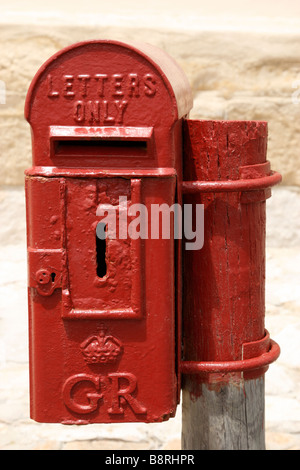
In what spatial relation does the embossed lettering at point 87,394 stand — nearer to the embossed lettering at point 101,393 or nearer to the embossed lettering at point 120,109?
the embossed lettering at point 101,393

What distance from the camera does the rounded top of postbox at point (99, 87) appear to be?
1.43 m

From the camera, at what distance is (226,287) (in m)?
1.60

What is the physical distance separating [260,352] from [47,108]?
0.77 m

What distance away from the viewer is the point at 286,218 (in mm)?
2904

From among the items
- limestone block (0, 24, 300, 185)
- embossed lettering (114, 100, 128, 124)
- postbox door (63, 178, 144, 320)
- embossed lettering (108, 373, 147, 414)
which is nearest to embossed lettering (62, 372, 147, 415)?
embossed lettering (108, 373, 147, 414)

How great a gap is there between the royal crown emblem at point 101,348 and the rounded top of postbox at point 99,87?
468mm

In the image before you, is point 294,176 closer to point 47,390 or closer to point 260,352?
point 260,352

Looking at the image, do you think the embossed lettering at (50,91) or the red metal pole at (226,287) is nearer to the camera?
the embossed lettering at (50,91)

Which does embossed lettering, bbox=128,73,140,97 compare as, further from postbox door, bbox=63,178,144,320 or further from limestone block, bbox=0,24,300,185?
limestone block, bbox=0,24,300,185

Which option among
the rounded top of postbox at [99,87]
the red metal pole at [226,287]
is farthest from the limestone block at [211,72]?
the rounded top of postbox at [99,87]

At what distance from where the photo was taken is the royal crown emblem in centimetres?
150

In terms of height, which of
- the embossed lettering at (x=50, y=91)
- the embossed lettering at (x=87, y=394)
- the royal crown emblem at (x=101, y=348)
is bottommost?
the embossed lettering at (x=87, y=394)

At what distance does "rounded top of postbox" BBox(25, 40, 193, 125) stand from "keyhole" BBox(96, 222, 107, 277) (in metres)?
0.22

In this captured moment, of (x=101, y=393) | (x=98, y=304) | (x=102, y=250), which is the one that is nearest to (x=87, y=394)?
(x=101, y=393)
